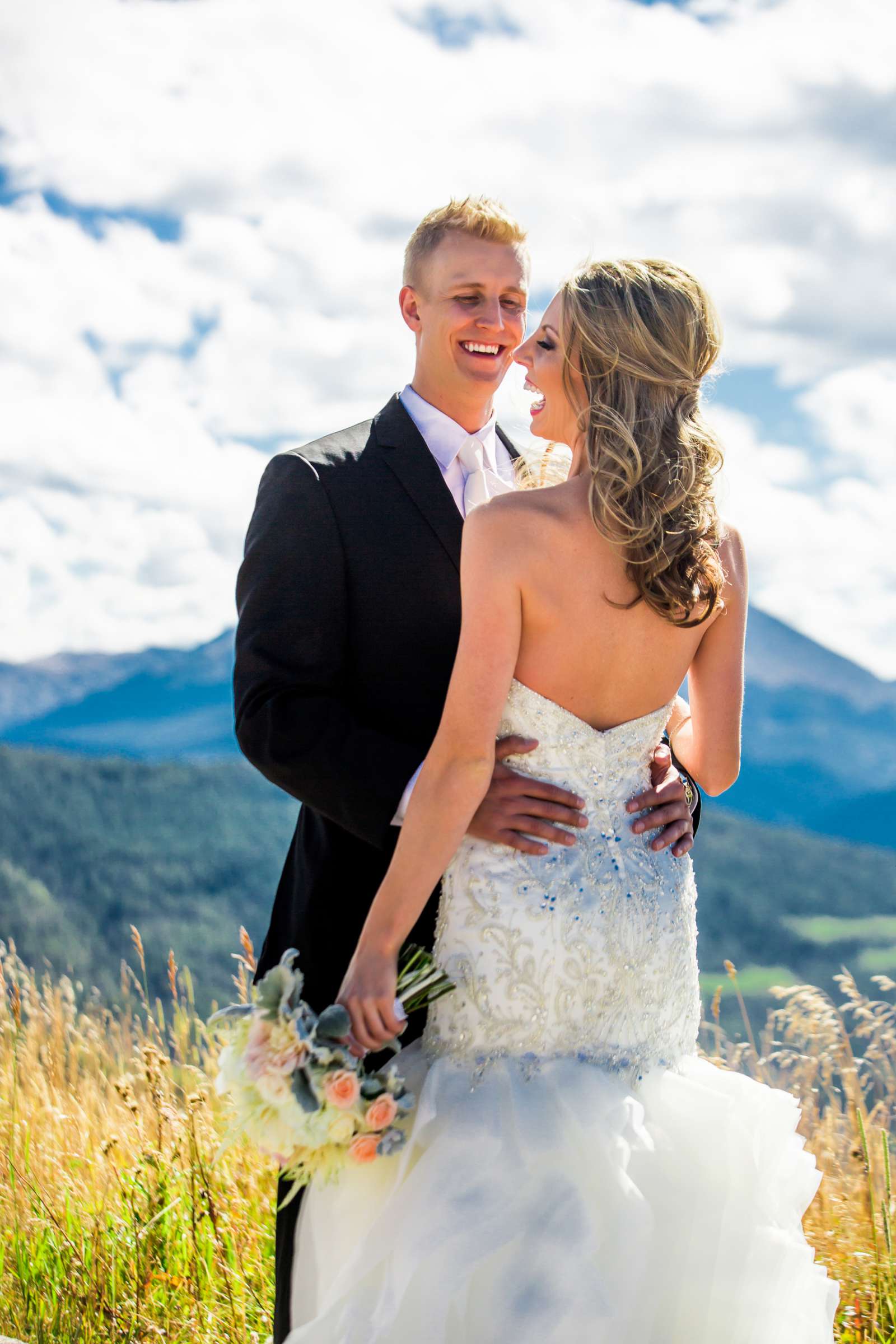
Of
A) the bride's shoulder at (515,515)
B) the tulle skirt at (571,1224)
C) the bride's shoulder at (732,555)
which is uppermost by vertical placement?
the bride's shoulder at (732,555)

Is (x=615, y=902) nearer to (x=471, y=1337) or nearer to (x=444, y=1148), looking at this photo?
(x=444, y=1148)

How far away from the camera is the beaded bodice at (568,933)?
2.56 metres

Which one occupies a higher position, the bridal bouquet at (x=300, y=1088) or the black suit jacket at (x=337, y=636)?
the black suit jacket at (x=337, y=636)

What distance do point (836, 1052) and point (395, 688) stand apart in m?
2.15

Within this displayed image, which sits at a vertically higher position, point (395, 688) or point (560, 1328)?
point (395, 688)

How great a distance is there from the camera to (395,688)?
316cm

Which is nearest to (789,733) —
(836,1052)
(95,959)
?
(95,959)

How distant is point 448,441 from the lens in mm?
3564

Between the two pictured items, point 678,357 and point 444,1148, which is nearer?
point 444,1148

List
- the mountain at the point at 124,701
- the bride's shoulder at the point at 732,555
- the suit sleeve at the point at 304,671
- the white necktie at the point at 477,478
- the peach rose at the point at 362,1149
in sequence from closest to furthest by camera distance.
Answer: the peach rose at the point at 362,1149 < the bride's shoulder at the point at 732,555 < the suit sleeve at the point at 304,671 < the white necktie at the point at 477,478 < the mountain at the point at 124,701

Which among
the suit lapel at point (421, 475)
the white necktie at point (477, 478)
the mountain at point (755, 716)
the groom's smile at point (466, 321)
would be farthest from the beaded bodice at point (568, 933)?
the mountain at point (755, 716)

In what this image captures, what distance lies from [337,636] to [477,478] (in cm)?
66

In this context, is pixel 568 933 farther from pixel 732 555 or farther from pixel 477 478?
pixel 477 478

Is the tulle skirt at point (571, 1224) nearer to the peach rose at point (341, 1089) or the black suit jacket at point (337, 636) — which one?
the peach rose at point (341, 1089)
